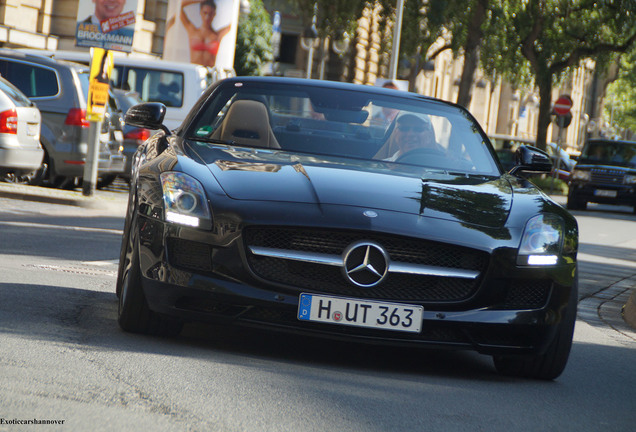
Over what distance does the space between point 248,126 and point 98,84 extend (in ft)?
29.8

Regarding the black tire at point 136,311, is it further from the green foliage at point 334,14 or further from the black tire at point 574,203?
the green foliage at point 334,14

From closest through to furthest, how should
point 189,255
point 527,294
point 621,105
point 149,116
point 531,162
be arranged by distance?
point 189,255 < point 527,294 < point 149,116 < point 531,162 < point 621,105

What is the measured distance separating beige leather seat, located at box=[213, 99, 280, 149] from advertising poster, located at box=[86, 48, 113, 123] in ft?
28.3

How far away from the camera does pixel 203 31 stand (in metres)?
29.9

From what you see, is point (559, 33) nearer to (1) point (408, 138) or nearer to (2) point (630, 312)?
(2) point (630, 312)

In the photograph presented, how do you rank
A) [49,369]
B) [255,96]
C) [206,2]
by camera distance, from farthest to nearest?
[206,2] → [255,96] → [49,369]

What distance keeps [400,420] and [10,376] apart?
1474 mm

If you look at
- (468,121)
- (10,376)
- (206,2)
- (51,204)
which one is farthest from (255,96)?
(206,2)

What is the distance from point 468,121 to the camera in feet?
24.1

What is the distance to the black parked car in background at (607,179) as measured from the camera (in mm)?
29469

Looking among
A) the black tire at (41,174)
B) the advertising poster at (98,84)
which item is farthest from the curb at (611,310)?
the black tire at (41,174)

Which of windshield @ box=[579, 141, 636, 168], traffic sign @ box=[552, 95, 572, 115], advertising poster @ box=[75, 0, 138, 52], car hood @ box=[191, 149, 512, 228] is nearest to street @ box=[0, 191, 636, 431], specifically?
car hood @ box=[191, 149, 512, 228]

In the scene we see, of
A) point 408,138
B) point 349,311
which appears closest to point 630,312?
point 408,138

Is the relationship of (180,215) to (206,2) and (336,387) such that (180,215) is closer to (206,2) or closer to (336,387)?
(336,387)
